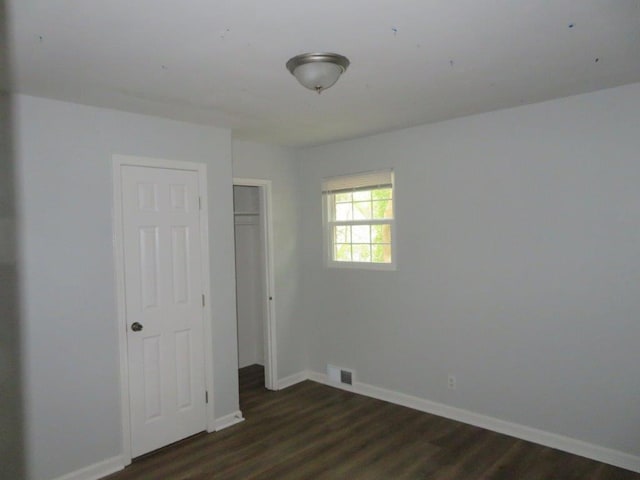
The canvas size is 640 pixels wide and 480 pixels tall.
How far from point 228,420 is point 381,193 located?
2.48 metres

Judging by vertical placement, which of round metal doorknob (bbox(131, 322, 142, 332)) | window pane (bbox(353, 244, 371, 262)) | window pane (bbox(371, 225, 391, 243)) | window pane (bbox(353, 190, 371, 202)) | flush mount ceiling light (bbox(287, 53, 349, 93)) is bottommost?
round metal doorknob (bbox(131, 322, 142, 332))

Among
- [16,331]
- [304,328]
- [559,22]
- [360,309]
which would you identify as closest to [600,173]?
[559,22]

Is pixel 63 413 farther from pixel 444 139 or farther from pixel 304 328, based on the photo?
pixel 444 139

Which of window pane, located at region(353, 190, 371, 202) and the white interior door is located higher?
window pane, located at region(353, 190, 371, 202)

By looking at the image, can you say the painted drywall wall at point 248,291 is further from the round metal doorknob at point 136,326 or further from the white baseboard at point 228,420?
the round metal doorknob at point 136,326

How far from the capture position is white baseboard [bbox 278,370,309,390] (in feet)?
15.0

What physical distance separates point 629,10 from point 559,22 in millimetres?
255

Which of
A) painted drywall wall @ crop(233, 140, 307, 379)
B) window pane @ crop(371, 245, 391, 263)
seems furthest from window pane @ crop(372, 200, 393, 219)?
painted drywall wall @ crop(233, 140, 307, 379)

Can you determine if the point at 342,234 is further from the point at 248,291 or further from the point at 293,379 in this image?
the point at 293,379

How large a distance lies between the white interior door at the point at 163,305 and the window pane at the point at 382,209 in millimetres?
1678

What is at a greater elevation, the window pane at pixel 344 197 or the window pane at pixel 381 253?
the window pane at pixel 344 197

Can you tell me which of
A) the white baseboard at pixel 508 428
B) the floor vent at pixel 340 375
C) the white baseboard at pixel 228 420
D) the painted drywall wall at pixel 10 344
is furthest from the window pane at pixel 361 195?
the painted drywall wall at pixel 10 344

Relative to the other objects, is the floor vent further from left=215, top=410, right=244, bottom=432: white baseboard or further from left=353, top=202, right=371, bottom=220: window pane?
left=353, top=202, right=371, bottom=220: window pane

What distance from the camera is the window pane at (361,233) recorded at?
4266mm
